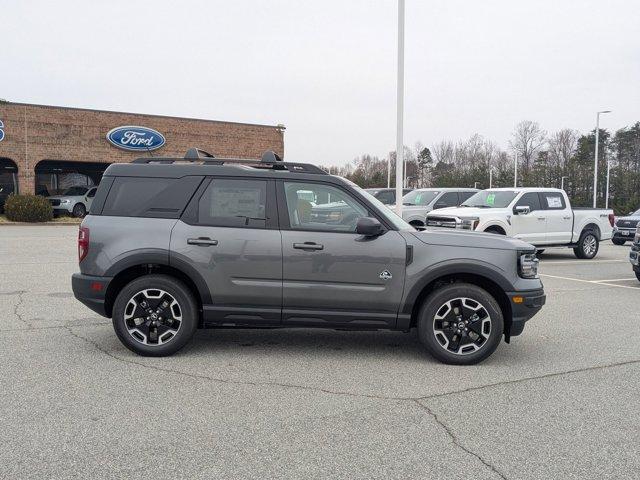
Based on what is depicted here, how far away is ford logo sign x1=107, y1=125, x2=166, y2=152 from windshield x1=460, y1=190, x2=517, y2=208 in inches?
846

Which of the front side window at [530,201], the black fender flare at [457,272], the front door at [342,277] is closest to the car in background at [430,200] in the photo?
the front side window at [530,201]

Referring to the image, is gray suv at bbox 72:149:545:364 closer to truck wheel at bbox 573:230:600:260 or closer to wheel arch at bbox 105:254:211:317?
wheel arch at bbox 105:254:211:317

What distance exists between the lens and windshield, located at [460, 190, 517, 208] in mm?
15477

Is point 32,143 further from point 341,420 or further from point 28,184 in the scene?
point 341,420

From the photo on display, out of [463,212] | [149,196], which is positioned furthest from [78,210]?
[149,196]

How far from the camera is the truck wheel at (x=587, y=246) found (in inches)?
637

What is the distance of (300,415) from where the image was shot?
427cm

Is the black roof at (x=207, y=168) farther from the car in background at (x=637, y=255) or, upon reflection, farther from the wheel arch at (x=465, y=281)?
the car in background at (x=637, y=255)

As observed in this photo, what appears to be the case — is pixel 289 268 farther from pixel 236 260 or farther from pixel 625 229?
pixel 625 229

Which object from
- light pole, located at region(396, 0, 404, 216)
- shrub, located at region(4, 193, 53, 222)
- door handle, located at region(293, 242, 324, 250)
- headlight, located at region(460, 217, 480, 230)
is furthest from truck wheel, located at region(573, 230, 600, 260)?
shrub, located at region(4, 193, 53, 222)

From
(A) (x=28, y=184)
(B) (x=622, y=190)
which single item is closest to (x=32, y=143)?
(A) (x=28, y=184)

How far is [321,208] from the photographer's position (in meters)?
5.79

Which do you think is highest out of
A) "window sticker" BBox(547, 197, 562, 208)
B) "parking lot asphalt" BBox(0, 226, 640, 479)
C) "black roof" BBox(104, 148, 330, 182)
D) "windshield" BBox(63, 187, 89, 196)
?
"windshield" BBox(63, 187, 89, 196)

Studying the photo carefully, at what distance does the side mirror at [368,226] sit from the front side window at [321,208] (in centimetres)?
16
